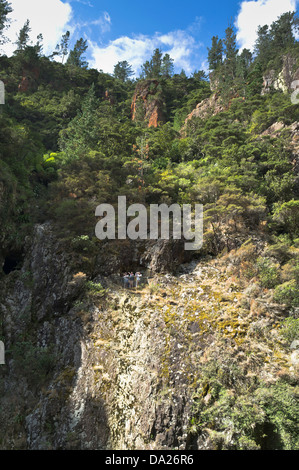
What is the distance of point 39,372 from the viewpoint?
10.5 m

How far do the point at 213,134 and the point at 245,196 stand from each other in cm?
1138

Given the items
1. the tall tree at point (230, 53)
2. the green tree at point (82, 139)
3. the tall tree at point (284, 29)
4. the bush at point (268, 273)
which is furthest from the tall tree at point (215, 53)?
the bush at point (268, 273)

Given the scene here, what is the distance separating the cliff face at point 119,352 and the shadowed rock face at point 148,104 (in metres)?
32.5

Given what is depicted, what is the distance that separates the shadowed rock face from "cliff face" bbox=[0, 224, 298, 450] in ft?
107

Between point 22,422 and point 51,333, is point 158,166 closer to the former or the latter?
point 51,333

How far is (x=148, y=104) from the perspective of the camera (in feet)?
145

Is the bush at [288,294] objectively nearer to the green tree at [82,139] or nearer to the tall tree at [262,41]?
the green tree at [82,139]

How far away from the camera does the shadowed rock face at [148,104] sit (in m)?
41.2

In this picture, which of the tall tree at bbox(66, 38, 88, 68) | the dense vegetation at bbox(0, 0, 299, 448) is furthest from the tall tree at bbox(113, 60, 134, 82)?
the dense vegetation at bbox(0, 0, 299, 448)

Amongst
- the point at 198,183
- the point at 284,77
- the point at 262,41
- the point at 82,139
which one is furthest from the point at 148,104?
the point at 262,41

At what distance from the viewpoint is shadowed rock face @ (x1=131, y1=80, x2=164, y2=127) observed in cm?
4125

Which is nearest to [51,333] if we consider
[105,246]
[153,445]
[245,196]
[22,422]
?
[22,422]

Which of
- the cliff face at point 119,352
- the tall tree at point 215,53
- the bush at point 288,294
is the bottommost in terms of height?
the cliff face at point 119,352

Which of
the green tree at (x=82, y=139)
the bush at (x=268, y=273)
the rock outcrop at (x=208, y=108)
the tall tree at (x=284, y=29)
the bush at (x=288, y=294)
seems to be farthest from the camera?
the tall tree at (x=284, y=29)
